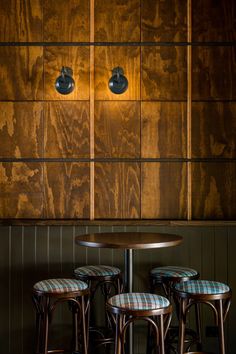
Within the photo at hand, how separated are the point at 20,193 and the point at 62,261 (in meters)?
0.62

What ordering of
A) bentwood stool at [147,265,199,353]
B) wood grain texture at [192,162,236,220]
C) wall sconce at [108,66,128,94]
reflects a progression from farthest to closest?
wood grain texture at [192,162,236,220] < wall sconce at [108,66,128,94] < bentwood stool at [147,265,199,353]

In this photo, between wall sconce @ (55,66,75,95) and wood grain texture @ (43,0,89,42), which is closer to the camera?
wall sconce @ (55,66,75,95)

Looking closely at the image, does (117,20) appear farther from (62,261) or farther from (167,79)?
(62,261)

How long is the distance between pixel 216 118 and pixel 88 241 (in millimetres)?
1496

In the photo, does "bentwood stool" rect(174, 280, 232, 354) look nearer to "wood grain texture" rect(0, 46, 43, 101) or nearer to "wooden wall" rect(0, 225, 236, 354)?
"wooden wall" rect(0, 225, 236, 354)

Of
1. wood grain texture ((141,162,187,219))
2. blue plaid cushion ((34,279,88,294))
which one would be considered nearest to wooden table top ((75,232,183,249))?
blue plaid cushion ((34,279,88,294))

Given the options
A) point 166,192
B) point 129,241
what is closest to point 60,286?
point 129,241

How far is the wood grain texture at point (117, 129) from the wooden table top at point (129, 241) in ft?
2.63

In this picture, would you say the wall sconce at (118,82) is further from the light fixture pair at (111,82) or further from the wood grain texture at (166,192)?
the wood grain texture at (166,192)

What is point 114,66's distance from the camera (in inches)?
144

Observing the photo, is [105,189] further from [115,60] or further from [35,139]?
[115,60]

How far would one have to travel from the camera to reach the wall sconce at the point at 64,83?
3506 mm

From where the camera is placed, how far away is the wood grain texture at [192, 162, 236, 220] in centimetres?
363

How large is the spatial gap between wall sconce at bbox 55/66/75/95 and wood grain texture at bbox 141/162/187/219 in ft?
2.76
